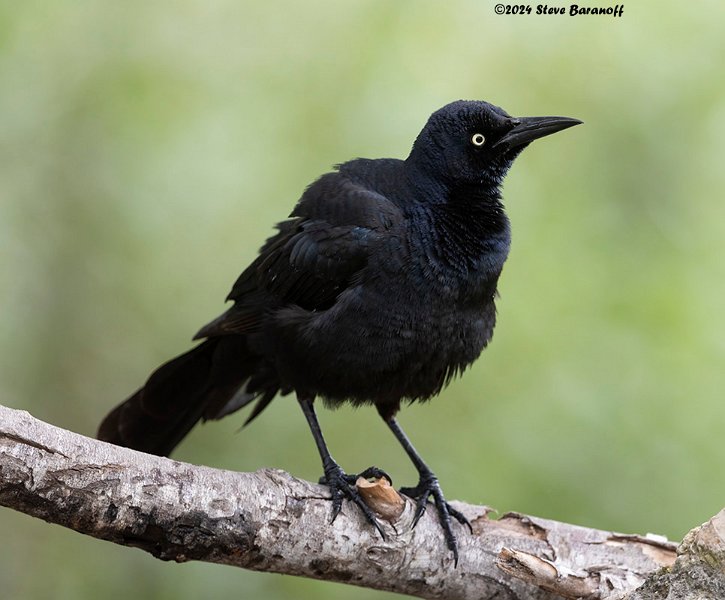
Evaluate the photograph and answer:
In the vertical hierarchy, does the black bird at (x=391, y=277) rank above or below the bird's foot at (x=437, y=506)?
above

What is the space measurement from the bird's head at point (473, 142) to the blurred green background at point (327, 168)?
1.03 m

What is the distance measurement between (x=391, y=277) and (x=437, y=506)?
100 cm

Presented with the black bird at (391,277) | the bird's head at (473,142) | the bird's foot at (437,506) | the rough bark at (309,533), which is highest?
the bird's head at (473,142)

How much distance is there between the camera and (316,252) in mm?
4141

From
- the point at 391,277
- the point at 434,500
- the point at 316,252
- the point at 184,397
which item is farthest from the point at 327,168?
the point at 434,500

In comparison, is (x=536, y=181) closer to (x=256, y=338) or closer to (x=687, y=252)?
(x=687, y=252)

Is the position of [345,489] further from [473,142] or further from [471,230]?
[473,142]

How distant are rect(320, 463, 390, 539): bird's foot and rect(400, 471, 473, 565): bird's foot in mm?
225

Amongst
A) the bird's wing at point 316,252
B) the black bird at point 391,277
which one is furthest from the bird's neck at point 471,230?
the bird's wing at point 316,252

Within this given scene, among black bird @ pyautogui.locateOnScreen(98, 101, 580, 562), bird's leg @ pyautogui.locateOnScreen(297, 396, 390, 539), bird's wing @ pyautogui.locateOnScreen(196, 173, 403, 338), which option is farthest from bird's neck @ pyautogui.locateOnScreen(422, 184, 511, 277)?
bird's leg @ pyautogui.locateOnScreen(297, 396, 390, 539)

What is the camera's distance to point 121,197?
554 centimetres

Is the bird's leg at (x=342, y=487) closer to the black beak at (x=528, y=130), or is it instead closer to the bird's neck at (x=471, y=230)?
the bird's neck at (x=471, y=230)

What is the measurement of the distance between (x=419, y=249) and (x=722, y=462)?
223 cm

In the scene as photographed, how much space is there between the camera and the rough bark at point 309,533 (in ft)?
9.44
